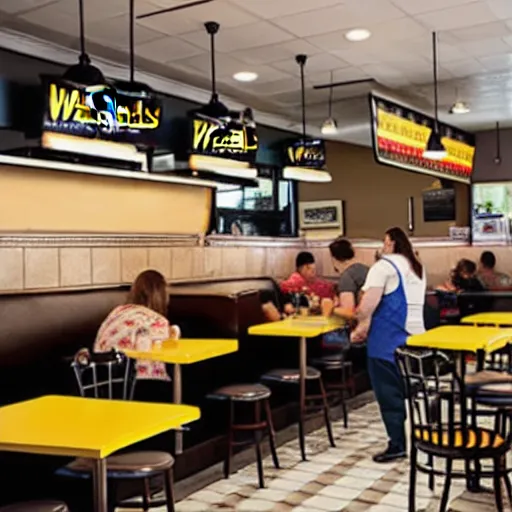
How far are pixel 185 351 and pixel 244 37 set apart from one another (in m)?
3.04

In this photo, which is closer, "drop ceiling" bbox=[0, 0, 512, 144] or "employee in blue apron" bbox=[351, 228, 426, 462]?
"employee in blue apron" bbox=[351, 228, 426, 462]

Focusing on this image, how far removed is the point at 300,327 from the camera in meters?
5.48

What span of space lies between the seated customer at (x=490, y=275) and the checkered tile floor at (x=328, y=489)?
185 inches

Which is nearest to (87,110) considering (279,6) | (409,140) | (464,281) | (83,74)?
(83,74)

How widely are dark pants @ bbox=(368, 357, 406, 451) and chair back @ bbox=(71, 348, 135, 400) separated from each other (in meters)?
1.97

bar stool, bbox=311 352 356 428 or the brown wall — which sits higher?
the brown wall

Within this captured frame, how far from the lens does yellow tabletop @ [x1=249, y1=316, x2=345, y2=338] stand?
5.32m

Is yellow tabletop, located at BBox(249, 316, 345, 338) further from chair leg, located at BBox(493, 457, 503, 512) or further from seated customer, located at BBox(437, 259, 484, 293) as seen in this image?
seated customer, located at BBox(437, 259, 484, 293)

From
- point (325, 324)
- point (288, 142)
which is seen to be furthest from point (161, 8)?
point (288, 142)

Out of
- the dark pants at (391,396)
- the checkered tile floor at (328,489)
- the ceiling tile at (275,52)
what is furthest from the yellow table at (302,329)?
the ceiling tile at (275,52)

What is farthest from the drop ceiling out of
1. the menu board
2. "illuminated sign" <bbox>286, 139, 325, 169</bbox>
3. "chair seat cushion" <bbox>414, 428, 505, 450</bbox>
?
"chair seat cushion" <bbox>414, 428, 505, 450</bbox>

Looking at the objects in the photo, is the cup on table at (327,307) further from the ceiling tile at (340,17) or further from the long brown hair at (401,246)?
the ceiling tile at (340,17)

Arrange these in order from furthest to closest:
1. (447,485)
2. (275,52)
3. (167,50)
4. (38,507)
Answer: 1. (275,52)
2. (167,50)
3. (447,485)
4. (38,507)

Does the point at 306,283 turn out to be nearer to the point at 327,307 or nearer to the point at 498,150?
the point at 327,307
